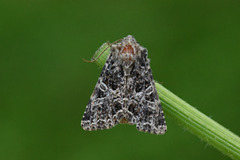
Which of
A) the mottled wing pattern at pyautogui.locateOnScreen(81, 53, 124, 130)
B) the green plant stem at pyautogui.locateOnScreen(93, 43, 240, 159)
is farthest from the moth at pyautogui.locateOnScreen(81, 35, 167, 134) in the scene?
the green plant stem at pyautogui.locateOnScreen(93, 43, 240, 159)

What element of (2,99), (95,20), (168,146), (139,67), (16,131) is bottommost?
(168,146)

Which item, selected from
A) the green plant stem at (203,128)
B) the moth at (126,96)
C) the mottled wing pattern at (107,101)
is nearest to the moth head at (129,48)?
the moth at (126,96)

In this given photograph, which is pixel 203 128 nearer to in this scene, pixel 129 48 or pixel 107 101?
pixel 107 101

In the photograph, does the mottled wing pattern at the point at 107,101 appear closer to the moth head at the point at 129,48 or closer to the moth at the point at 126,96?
the moth at the point at 126,96

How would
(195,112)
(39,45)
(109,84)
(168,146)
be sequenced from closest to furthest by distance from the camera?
(195,112)
(109,84)
(168,146)
(39,45)

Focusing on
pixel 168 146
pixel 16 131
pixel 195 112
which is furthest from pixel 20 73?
pixel 195 112

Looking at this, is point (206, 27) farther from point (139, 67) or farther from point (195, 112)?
point (195, 112)

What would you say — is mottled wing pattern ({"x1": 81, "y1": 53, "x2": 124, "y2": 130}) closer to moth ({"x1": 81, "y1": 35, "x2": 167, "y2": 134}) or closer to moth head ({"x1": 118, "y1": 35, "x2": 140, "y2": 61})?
moth ({"x1": 81, "y1": 35, "x2": 167, "y2": 134})

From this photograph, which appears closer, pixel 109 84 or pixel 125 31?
pixel 109 84
